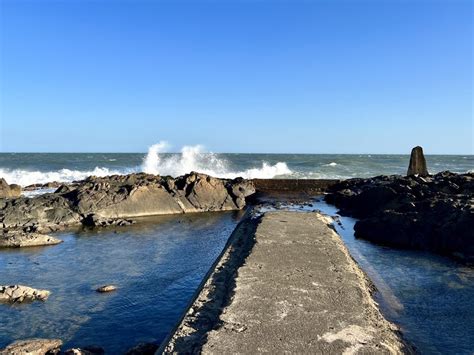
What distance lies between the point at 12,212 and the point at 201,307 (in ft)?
62.3

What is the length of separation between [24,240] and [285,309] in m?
15.4

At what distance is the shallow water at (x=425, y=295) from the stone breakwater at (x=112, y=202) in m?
14.4

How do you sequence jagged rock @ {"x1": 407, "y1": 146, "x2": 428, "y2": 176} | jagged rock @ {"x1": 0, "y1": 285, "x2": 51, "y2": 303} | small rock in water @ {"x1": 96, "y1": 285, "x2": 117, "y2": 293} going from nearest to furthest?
jagged rock @ {"x1": 0, "y1": 285, "x2": 51, "y2": 303}
small rock in water @ {"x1": 96, "y1": 285, "x2": 117, "y2": 293}
jagged rock @ {"x1": 407, "y1": 146, "x2": 428, "y2": 176}

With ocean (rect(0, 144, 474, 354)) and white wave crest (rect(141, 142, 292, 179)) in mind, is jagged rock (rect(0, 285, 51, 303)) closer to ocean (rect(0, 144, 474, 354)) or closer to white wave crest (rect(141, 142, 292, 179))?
ocean (rect(0, 144, 474, 354))

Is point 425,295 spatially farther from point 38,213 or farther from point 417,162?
point 417,162

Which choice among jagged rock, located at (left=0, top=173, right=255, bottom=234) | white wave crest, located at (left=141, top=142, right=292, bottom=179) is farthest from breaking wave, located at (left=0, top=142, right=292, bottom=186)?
jagged rock, located at (left=0, top=173, right=255, bottom=234)

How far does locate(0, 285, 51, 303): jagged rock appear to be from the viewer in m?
12.9

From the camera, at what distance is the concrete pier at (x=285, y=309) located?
765 cm

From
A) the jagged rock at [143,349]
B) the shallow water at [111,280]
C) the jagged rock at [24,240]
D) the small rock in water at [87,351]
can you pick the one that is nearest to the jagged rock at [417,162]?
the shallow water at [111,280]

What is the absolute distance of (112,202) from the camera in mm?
28062

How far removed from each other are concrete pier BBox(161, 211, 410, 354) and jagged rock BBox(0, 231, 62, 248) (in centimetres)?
1049

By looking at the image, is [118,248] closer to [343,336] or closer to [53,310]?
[53,310]

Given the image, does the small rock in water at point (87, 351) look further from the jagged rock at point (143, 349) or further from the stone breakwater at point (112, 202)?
the stone breakwater at point (112, 202)

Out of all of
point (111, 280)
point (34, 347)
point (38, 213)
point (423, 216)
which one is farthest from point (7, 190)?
point (423, 216)
